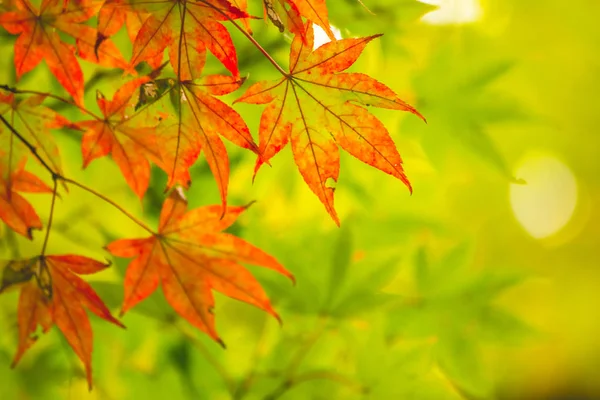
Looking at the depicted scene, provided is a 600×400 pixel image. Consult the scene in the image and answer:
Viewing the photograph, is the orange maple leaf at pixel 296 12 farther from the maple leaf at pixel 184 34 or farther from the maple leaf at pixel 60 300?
the maple leaf at pixel 60 300

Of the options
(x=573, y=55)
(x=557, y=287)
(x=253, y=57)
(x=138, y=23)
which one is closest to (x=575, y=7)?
(x=573, y=55)

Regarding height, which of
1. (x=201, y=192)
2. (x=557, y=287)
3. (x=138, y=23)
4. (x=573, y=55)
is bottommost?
(x=557, y=287)

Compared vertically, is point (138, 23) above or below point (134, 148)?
above

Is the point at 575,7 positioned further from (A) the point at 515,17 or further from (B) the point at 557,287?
(B) the point at 557,287

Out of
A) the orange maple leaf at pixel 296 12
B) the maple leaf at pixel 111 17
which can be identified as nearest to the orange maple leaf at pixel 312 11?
the orange maple leaf at pixel 296 12

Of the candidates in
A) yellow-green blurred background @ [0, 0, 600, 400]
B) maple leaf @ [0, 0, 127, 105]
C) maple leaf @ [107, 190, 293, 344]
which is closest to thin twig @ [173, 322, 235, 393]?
yellow-green blurred background @ [0, 0, 600, 400]

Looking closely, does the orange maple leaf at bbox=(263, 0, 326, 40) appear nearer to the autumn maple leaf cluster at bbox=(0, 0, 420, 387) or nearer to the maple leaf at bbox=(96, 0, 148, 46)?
the autumn maple leaf cluster at bbox=(0, 0, 420, 387)

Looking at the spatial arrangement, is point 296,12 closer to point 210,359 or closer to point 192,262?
point 192,262
